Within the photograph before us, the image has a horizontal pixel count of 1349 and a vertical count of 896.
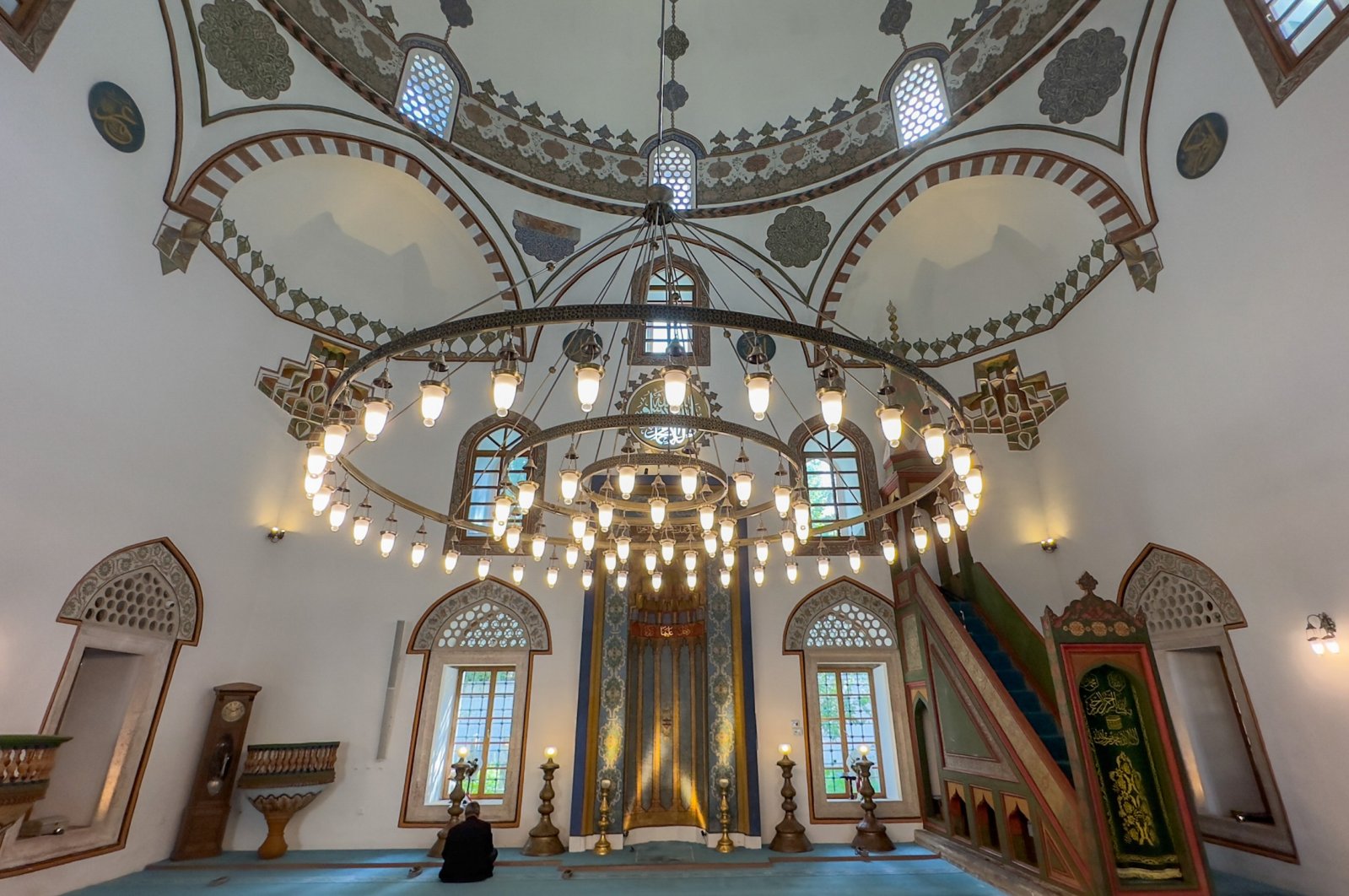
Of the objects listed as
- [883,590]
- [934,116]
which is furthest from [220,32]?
[883,590]

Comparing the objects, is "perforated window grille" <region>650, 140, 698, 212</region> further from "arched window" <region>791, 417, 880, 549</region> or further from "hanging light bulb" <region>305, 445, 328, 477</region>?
"hanging light bulb" <region>305, 445, 328, 477</region>

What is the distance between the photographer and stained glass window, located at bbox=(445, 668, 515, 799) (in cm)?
714

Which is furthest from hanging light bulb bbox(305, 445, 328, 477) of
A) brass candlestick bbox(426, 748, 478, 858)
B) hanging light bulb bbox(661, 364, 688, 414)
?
brass candlestick bbox(426, 748, 478, 858)

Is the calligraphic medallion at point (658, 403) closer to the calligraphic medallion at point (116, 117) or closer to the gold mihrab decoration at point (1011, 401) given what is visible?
the gold mihrab decoration at point (1011, 401)

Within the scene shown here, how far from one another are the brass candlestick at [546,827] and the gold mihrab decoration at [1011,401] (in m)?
7.01

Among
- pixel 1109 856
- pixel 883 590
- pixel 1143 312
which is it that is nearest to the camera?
pixel 1109 856

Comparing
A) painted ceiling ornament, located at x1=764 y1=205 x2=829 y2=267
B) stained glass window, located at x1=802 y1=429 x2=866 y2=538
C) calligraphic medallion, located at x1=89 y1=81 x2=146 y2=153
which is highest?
painted ceiling ornament, located at x1=764 y1=205 x2=829 y2=267

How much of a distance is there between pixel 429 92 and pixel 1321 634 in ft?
35.3

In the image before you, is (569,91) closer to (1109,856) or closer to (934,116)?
(934,116)

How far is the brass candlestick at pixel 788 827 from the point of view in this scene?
6.52 meters

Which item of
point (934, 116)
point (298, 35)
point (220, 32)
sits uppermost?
point (934, 116)

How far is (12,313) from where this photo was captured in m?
4.39

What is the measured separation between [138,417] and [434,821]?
523 cm

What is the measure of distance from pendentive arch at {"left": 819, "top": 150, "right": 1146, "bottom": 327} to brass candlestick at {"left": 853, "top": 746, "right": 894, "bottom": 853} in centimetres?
524
